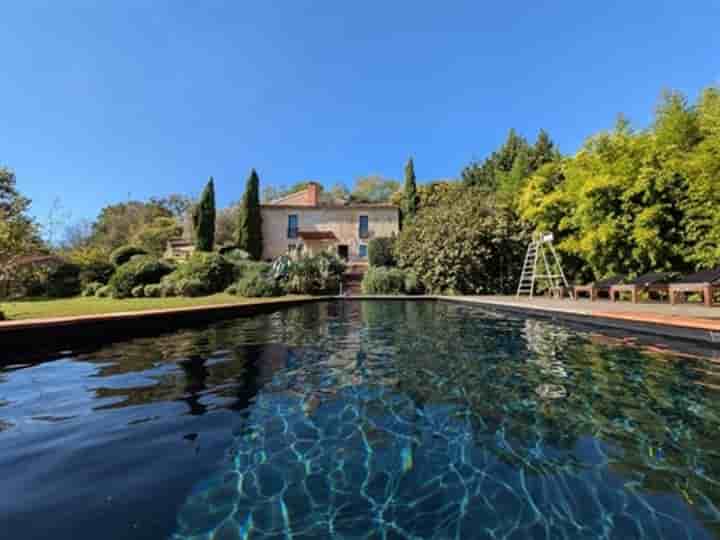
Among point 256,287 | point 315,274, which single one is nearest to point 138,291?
point 256,287

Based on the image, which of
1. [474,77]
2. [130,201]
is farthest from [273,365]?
[130,201]

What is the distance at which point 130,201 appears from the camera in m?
37.9

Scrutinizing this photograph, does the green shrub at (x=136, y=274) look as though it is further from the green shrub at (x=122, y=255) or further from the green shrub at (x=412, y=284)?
the green shrub at (x=412, y=284)

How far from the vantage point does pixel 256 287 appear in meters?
13.8

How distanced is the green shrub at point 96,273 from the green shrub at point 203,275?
5054 mm

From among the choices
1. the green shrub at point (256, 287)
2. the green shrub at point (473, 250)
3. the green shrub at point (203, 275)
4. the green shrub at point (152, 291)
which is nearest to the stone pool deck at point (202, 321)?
the green shrub at point (256, 287)

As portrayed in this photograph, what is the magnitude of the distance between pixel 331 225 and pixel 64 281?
15185mm

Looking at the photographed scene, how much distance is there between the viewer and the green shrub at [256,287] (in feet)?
45.0

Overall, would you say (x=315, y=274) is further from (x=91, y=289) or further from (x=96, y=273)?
(x=96, y=273)

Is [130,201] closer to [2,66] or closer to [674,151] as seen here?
[2,66]

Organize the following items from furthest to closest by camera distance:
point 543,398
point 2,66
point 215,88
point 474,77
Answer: point 474,77, point 215,88, point 2,66, point 543,398

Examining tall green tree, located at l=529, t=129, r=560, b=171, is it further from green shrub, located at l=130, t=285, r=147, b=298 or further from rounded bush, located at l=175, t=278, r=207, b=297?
green shrub, located at l=130, t=285, r=147, b=298

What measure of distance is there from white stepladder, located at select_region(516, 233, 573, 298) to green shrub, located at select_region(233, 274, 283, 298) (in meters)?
9.84

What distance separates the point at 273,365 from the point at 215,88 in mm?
12578
